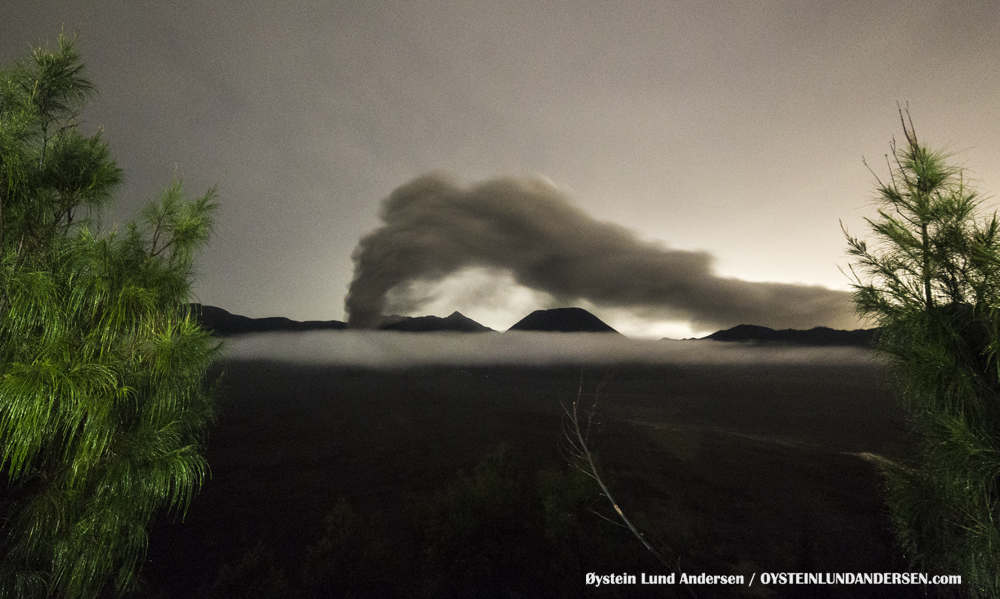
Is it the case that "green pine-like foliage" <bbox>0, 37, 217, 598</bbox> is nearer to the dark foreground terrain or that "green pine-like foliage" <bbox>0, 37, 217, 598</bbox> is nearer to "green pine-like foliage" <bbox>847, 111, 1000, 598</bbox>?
the dark foreground terrain

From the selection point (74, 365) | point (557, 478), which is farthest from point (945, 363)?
point (557, 478)

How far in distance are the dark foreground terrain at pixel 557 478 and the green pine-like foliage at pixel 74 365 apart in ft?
14.3

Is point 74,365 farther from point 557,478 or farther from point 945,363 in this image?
point 557,478

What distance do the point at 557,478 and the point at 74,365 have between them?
22381mm

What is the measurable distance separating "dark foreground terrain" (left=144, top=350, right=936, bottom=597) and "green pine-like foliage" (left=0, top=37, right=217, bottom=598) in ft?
14.3

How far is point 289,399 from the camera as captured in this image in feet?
465

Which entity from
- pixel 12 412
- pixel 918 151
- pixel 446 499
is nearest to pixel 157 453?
pixel 12 412

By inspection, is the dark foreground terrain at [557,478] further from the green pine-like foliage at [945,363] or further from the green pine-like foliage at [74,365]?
the green pine-like foliage at [74,365]

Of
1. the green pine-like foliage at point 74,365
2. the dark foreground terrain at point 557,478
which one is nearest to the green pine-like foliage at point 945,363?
the dark foreground terrain at point 557,478

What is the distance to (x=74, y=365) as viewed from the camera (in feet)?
12.0

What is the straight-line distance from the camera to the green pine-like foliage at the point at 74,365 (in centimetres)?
366

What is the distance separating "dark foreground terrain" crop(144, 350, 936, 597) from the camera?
69.8 ft

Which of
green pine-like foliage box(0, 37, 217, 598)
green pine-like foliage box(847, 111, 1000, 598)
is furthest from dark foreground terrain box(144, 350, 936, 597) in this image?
green pine-like foliage box(0, 37, 217, 598)

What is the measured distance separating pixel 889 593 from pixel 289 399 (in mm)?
154746
